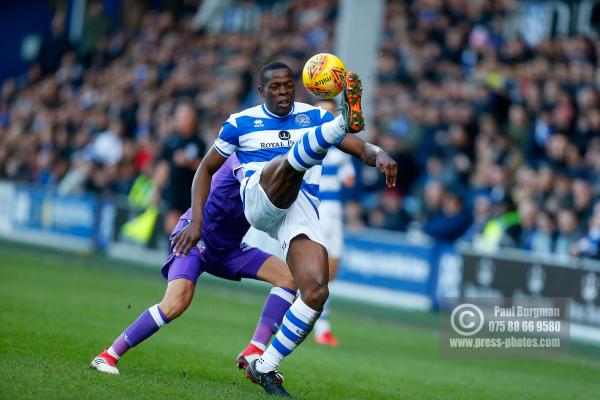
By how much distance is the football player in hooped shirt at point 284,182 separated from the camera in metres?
7.96

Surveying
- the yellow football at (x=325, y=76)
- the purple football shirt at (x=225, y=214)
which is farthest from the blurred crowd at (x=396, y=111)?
the yellow football at (x=325, y=76)

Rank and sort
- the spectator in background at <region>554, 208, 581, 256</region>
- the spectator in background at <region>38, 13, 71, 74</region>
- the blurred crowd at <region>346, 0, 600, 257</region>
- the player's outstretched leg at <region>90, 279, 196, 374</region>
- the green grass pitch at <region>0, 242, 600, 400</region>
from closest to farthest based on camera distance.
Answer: the green grass pitch at <region>0, 242, 600, 400</region>, the player's outstretched leg at <region>90, 279, 196, 374</region>, the spectator in background at <region>554, 208, 581, 256</region>, the blurred crowd at <region>346, 0, 600, 257</region>, the spectator in background at <region>38, 13, 71, 74</region>

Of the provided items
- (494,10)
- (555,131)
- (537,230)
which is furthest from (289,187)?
(494,10)

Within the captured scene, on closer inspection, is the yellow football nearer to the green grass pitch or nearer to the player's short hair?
the player's short hair

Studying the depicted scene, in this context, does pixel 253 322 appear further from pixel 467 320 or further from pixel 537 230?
pixel 537 230

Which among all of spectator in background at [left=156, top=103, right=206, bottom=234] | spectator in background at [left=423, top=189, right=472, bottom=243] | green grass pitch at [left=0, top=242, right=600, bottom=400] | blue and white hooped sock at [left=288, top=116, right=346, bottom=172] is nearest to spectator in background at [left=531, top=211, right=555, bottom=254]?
spectator in background at [left=423, top=189, right=472, bottom=243]

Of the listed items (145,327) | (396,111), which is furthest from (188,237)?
(396,111)

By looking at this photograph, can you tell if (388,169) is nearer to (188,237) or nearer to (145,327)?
(188,237)

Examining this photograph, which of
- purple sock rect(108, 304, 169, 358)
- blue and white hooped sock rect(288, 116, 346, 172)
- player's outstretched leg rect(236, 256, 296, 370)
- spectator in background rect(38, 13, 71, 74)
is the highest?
spectator in background rect(38, 13, 71, 74)

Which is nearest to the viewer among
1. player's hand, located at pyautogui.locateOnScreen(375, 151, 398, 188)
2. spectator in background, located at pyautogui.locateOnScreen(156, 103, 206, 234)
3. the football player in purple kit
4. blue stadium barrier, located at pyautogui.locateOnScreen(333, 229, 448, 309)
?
player's hand, located at pyautogui.locateOnScreen(375, 151, 398, 188)

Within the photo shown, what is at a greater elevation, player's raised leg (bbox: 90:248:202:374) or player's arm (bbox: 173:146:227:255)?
player's arm (bbox: 173:146:227:255)

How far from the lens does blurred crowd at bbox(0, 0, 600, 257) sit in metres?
17.6

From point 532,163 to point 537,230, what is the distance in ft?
6.69

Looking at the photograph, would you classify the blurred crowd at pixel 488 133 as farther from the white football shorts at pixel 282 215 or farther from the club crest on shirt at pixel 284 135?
the club crest on shirt at pixel 284 135
